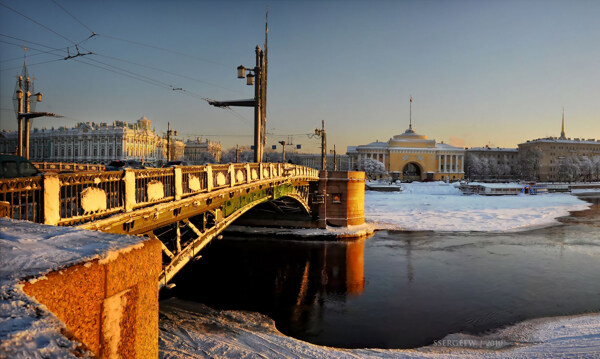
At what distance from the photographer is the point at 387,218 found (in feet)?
121

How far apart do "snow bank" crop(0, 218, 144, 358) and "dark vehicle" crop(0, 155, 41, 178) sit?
1034cm

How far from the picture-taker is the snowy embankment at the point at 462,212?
110 ft

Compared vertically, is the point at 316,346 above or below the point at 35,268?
below

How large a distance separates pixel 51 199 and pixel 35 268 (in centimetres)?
360

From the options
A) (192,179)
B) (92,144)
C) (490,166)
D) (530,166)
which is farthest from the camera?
(490,166)

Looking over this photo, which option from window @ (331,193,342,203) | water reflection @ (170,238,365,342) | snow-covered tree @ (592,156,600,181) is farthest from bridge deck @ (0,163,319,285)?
snow-covered tree @ (592,156,600,181)

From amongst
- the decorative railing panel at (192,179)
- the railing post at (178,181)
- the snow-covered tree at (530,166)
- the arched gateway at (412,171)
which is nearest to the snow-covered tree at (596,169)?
the snow-covered tree at (530,166)

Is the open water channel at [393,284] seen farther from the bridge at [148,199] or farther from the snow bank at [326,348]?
the bridge at [148,199]

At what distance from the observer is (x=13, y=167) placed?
12.3 metres

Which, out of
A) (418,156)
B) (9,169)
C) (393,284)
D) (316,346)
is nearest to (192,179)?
(316,346)

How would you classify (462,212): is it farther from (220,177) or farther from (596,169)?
(596,169)

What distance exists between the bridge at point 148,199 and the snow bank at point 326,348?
6.89ft

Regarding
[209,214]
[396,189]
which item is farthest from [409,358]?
[396,189]

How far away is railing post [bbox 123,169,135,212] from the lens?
276 inches
